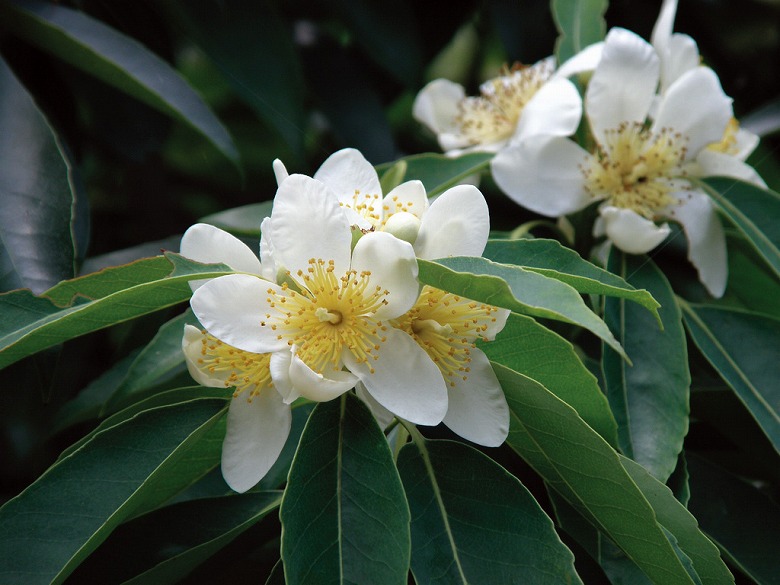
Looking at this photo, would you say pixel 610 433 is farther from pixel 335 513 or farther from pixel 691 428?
pixel 691 428

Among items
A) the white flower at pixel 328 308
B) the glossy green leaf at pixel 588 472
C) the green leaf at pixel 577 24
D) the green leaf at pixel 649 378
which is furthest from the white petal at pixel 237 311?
the green leaf at pixel 577 24

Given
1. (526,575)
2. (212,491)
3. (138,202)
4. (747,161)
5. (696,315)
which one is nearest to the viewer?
(526,575)

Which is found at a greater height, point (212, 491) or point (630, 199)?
point (630, 199)

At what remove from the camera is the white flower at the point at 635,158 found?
1.16 metres

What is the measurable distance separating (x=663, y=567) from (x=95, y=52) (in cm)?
101

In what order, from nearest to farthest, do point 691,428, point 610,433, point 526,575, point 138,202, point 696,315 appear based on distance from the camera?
1. point 526,575
2. point 610,433
3. point 696,315
4. point 691,428
5. point 138,202

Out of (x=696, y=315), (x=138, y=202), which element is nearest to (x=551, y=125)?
(x=696, y=315)

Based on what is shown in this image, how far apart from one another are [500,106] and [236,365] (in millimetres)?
811

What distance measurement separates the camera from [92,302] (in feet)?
2.40

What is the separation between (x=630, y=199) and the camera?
3.94ft

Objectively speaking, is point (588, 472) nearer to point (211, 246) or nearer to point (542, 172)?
point (211, 246)

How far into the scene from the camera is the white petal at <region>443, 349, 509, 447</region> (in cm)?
80

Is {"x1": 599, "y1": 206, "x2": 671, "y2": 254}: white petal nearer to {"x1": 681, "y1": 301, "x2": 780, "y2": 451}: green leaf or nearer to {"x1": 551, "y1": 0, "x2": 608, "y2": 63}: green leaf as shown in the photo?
{"x1": 681, "y1": 301, "x2": 780, "y2": 451}: green leaf

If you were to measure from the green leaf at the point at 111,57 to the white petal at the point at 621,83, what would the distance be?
0.54 m
